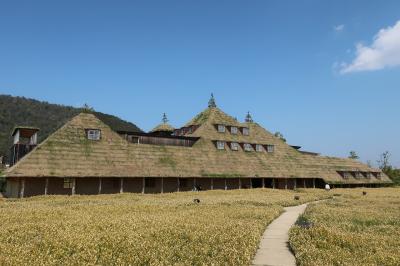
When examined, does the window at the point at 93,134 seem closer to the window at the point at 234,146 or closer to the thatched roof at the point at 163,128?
the thatched roof at the point at 163,128

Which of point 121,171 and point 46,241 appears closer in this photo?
point 46,241

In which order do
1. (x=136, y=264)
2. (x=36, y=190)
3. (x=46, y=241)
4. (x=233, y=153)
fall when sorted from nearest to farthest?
(x=136, y=264)
(x=46, y=241)
(x=36, y=190)
(x=233, y=153)

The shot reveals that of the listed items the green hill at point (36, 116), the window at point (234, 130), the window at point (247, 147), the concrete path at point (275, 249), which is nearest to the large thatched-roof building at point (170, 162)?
the window at point (247, 147)

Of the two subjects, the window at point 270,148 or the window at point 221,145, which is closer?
the window at point 221,145

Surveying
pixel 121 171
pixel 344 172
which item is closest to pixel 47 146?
pixel 121 171

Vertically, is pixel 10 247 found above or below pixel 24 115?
below

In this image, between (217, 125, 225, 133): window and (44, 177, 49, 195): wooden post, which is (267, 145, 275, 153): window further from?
(44, 177, 49, 195): wooden post

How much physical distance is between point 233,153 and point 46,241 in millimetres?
43300

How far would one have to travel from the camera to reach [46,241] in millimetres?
13125

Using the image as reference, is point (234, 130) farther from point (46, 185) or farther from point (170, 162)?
point (46, 185)

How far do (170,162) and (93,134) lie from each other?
996cm

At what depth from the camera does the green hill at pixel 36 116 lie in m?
124

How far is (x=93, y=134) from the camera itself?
4269 cm

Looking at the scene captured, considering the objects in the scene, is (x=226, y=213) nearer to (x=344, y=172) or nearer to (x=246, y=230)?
(x=246, y=230)
